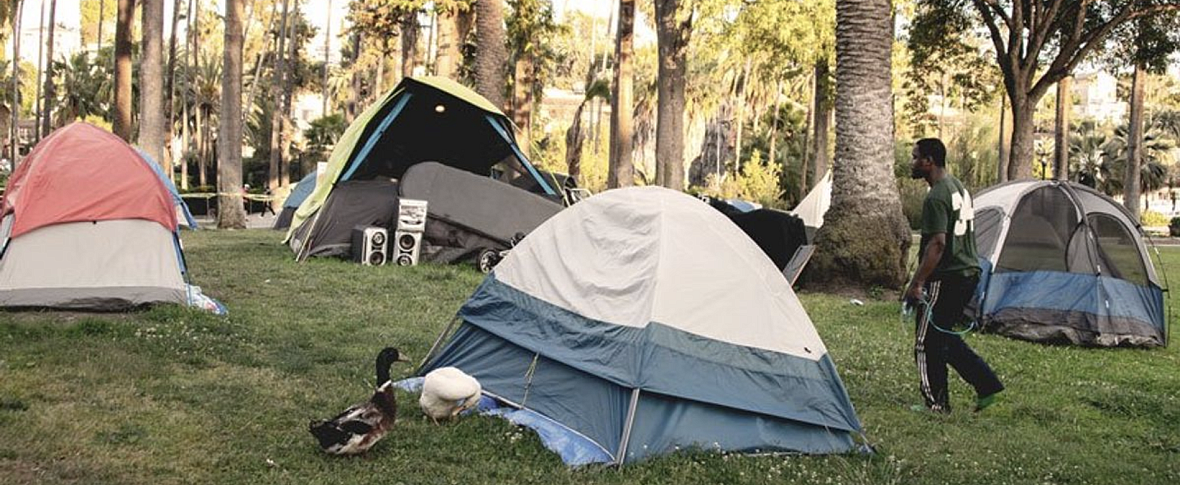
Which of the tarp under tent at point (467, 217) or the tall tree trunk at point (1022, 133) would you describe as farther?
the tall tree trunk at point (1022, 133)

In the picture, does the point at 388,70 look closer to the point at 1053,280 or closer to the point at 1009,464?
the point at 1053,280

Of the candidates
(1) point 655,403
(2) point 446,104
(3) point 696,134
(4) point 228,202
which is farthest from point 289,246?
(3) point 696,134

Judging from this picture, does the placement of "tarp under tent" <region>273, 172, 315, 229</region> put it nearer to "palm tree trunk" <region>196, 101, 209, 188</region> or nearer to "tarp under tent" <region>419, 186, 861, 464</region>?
"tarp under tent" <region>419, 186, 861, 464</region>

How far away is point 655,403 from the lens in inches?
228

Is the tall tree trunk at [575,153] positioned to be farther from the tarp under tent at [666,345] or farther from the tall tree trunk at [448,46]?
the tarp under tent at [666,345]

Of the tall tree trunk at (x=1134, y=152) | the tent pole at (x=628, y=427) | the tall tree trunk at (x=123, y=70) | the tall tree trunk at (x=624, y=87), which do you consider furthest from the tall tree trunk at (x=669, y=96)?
the tent pole at (x=628, y=427)

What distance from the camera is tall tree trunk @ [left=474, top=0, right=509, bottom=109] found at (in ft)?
64.4

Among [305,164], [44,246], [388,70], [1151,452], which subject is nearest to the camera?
[1151,452]

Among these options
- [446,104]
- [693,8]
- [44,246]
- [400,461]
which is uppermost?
[693,8]

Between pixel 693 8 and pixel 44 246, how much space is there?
19.0 meters

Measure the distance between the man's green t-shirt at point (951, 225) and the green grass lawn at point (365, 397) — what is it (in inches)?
40.4

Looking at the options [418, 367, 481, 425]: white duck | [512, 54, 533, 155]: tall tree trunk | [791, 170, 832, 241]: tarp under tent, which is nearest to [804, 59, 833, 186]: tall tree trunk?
[791, 170, 832, 241]: tarp under tent

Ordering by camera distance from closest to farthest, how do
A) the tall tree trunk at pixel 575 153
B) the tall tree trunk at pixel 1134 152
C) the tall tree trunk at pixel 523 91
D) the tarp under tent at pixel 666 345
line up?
1. the tarp under tent at pixel 666 345
2. the tall tree trunk at pixel 523 91
3. the tall tree trunk at pixel 1134 152
4. the tall tree trunk at pixel 575 153

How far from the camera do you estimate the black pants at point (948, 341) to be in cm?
698
